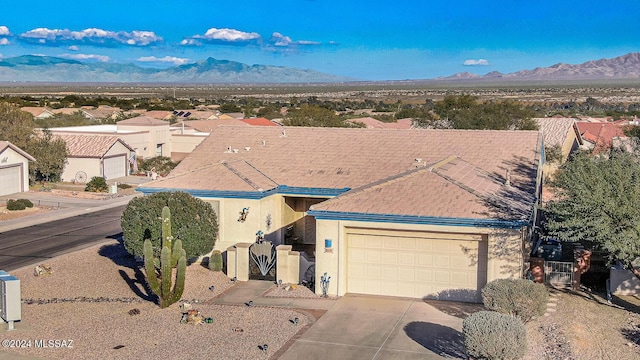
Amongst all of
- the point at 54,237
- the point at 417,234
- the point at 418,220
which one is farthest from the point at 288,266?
the point at 54,237

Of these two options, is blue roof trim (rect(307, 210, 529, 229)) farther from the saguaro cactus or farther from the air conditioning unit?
the air conditioning unit

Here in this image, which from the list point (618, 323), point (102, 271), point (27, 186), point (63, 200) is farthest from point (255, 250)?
point (27, 186)

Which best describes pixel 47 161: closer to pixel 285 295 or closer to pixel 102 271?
pixel 102 271

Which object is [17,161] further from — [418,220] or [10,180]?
[418,220]

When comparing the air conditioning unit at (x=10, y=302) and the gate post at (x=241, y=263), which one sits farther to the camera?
the gate post at (x=241, y=263)

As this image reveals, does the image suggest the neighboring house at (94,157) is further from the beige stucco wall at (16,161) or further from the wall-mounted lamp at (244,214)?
the wall-mounted lamp at (244,214)

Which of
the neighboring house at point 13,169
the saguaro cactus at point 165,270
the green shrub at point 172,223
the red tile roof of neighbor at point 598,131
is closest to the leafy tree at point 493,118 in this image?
the red tile roof of neighbor at point 598,131
